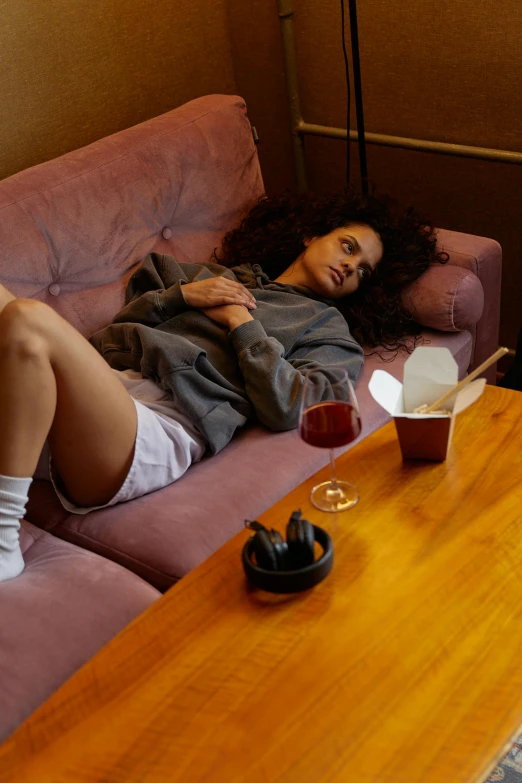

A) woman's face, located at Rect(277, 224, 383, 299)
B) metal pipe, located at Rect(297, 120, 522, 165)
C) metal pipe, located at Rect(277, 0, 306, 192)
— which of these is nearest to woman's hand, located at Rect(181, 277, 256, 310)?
woman's face, located at Rect(277, 224, 383, 299)

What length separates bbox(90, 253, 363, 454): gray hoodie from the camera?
1.78 metres

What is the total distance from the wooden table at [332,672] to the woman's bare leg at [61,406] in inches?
16.0

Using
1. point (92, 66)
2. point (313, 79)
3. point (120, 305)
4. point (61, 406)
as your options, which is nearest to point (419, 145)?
point (313, 79)

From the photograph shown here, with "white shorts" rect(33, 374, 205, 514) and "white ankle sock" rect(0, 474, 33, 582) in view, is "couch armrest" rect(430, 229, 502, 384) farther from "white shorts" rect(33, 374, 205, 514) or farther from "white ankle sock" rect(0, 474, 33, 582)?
"white ankle sock" rect(0, 474, 33, 582)

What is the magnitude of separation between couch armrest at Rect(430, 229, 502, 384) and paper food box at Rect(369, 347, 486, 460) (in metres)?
0.82

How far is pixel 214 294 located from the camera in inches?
75.4

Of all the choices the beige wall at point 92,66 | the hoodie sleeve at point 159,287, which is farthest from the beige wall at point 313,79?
the hoodie sleeve at point 159,287

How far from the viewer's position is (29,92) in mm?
2348

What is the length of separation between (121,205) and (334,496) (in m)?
1.06

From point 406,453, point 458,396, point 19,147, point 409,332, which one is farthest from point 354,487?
point 19,147

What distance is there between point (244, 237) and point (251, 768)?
61.7 inches

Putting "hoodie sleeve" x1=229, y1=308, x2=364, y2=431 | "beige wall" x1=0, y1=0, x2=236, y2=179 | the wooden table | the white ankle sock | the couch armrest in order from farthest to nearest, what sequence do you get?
"beige wall" x1=0, y1=0, x2=236, y2=179
the couch armrest
"hoodie sleeve" x1=229, y1=308, x2=364, y2=431
the white ankle sock
the wooden table

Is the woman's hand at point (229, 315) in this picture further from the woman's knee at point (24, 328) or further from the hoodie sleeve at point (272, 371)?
the woman's knee at point (24, 328)

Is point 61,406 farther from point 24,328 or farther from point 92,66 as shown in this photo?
point 92,66
